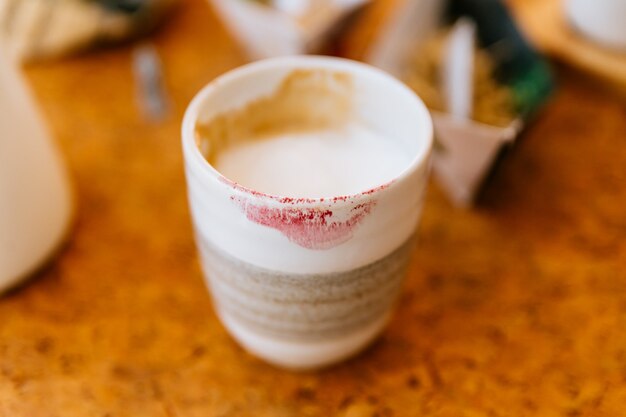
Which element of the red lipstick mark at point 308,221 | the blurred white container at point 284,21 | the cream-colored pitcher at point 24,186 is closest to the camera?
the red lipstick mark at point 308,221

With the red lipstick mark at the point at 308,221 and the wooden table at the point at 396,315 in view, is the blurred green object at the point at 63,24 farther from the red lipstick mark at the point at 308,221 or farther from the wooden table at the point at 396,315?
the red lipstick mark at the point at 308,221

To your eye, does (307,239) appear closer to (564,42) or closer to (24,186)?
(24,186)

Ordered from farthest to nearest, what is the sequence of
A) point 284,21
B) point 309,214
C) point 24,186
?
point 284,21 → point 24,186 → point 309,214

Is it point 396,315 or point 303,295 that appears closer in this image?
point 303,295

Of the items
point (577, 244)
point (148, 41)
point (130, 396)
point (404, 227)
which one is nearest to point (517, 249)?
point (577, 244)

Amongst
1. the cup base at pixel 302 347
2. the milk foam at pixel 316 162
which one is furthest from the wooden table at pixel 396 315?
the milk foam at pixel 316 162

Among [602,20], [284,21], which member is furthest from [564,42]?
[284,21]
